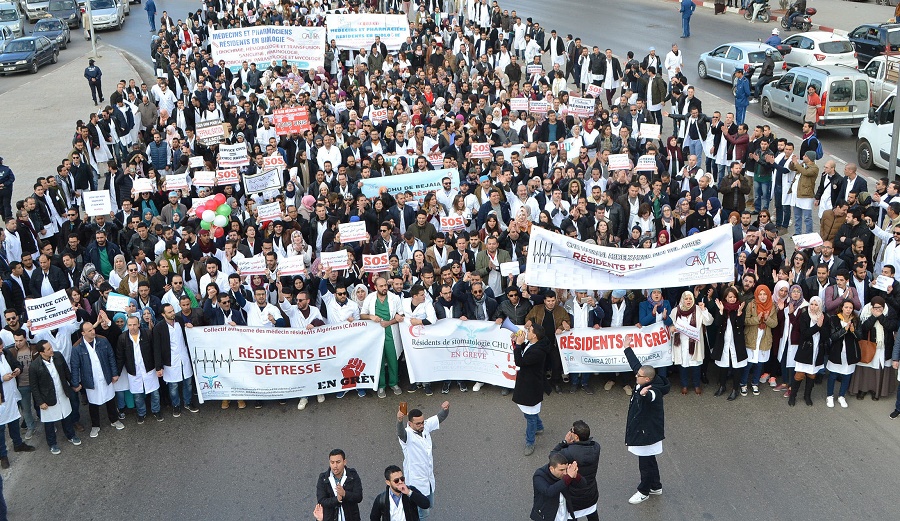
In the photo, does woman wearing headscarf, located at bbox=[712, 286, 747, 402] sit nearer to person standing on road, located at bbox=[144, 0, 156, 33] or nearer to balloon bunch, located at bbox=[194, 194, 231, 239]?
balloon bunch, located at bbox=[194, 194, 231, 239]

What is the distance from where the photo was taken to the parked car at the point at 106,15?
138 feet

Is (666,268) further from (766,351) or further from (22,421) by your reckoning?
(22,421)

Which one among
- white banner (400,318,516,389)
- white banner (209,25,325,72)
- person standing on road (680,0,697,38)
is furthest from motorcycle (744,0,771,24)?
white banner (400,318,516,389)

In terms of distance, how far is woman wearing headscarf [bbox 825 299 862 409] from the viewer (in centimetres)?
1105

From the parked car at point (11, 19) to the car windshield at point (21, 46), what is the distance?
4.87m

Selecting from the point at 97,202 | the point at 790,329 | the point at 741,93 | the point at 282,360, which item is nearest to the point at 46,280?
the point at 97,202

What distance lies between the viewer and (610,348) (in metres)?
11.7

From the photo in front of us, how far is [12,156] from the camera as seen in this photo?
79.0 ft

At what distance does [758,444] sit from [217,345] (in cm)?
654

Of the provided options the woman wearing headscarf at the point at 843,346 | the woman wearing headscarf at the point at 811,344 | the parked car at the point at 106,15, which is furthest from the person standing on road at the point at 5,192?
the parked car at the point at 106,15

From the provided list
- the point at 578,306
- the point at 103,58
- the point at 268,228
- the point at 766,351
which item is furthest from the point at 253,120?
the point at 103,58

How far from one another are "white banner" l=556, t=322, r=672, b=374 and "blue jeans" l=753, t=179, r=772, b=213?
20.9ft

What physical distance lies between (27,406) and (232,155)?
281 inches

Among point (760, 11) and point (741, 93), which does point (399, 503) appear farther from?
point (760, 11)
